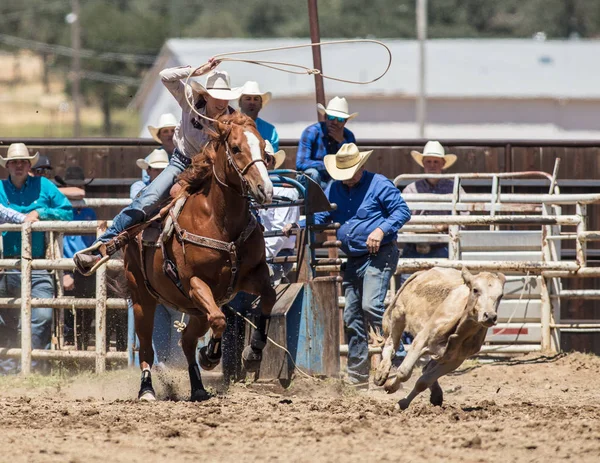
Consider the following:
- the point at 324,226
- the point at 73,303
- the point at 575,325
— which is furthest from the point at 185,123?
the point at 575,325

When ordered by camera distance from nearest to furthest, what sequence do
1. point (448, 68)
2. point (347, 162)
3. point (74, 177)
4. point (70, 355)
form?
point (347, 162) < point (70, 355) < point (74, 177) < point (448, 68)

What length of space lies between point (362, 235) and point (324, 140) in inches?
48.9

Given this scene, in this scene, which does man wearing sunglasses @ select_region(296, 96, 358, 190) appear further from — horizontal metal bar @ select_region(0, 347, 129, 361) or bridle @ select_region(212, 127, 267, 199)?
horizontal metal bar @ select_region(0, 347, 129, 361)

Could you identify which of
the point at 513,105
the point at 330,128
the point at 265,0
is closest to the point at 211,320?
the point at 330,128

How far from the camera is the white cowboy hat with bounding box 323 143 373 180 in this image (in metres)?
9.14

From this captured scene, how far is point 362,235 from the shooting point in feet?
30.4

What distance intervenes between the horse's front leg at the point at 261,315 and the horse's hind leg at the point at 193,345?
1.33ft

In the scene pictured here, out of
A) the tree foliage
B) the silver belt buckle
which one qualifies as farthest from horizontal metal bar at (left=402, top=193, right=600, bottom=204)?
the tree foliage

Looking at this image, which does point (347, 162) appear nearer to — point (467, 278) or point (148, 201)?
point (148, 201)

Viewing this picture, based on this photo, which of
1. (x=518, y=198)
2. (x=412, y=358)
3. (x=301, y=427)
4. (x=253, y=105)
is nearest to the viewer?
(x=301, y=427)

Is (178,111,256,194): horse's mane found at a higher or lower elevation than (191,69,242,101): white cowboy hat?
lower

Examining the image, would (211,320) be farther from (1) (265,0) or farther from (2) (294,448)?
(1) (265,0)

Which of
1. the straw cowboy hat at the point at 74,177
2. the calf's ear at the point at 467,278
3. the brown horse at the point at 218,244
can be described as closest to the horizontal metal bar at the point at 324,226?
the brown horse at the point at 218,244

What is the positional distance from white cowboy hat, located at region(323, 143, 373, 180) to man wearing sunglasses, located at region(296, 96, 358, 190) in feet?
1.82
